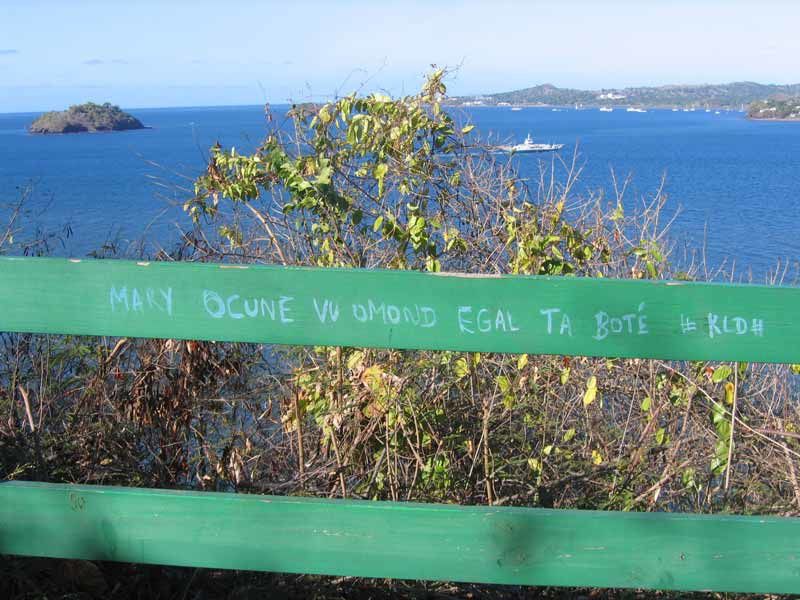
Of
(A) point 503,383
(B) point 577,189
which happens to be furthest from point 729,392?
(B) point 577,189

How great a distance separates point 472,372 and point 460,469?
438mm

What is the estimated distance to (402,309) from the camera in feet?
7.44

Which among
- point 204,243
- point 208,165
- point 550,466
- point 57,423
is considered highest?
point 208,165

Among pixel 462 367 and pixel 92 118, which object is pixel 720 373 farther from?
pixel 92 118

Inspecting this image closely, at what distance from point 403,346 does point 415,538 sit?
0.57m

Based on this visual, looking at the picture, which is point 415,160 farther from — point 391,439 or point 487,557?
point 487,557

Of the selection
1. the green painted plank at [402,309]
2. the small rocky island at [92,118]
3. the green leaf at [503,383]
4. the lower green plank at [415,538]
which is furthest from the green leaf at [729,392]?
the small rocky island at [92,118]

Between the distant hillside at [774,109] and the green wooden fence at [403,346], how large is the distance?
1878 inches

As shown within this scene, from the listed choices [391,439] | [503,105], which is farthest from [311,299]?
[503,105]

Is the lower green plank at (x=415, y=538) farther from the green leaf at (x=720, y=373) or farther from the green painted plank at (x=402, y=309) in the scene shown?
the green leaf at (x=720, y=373)

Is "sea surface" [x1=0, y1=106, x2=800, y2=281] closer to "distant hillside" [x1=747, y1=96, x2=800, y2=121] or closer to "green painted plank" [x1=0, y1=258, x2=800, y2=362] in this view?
"distant hillside" [x1=747, y1=96, x2=800, y2=121]

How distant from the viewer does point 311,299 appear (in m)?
2.28

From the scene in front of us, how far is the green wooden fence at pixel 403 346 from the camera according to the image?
222 cm

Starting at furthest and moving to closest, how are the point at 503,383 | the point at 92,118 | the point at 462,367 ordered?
1. the point at 92,118
2. the point at 462,367
3. the point at 503,383
